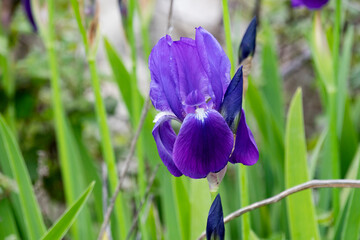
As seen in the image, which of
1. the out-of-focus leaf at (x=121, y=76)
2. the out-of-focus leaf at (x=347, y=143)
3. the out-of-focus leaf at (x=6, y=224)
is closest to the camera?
the out-of-focus leaf at (x=6, y=224)

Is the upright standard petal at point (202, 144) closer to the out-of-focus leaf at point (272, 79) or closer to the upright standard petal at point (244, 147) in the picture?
the upright standard petal at point (244, 147)

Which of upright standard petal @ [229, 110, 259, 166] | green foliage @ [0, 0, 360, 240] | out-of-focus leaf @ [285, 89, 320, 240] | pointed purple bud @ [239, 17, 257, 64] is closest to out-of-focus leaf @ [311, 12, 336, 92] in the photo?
green foliage @ [0, 0, 360, 240]

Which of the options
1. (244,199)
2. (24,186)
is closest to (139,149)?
(24,186)

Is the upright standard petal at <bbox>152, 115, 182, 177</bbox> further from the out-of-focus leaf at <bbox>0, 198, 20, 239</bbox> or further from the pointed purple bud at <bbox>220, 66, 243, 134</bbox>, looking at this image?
the out-of-focus leaf at <bbox>0, 198, 20, 239</bbox>

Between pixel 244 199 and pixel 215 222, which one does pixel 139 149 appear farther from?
pixel 215 222

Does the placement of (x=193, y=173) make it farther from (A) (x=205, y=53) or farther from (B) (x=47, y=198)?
(B) (x=47, y=198)

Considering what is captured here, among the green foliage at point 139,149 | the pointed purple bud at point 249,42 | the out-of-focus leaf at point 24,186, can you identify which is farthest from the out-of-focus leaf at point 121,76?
the pointed purple bud at point 249,42
